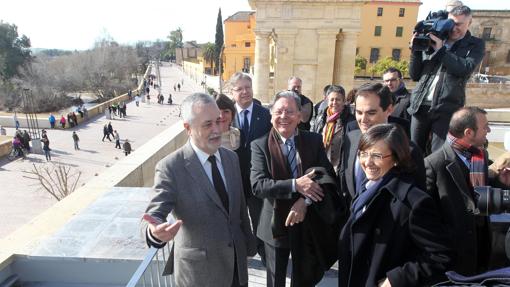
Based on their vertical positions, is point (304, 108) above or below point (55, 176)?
above

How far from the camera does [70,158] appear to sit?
731 inches

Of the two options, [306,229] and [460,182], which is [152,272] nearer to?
[306,229]

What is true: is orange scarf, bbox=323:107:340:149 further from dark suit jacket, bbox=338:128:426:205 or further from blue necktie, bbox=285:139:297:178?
blue necktie, bbox=285:139:297:178

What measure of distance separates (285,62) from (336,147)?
9546 millimetres

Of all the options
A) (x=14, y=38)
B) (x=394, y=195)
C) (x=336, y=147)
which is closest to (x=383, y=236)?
(x=394, y=195)

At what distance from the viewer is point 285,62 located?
12641 mm

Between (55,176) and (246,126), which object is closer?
(246,126)

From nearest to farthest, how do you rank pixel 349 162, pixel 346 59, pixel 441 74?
pixel 349 162, pixel 441 74, pixel 346 59

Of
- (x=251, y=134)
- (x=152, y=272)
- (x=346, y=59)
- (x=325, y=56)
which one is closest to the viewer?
(x=152, y=272)

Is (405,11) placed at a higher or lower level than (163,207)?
higher

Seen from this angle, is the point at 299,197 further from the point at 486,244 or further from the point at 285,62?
the point at 285,62


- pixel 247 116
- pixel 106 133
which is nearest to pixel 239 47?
pixel 106 133

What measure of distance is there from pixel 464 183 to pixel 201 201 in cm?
174

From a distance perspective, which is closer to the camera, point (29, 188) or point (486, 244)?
point (486, 244)
